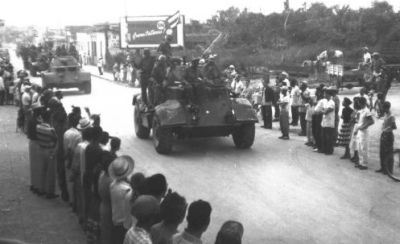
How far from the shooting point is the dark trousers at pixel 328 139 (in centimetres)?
1255

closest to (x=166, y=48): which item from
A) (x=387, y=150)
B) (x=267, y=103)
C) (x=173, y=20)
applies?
(x=267, y=103)

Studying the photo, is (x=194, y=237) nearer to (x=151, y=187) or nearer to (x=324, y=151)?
(x=151, y=187)

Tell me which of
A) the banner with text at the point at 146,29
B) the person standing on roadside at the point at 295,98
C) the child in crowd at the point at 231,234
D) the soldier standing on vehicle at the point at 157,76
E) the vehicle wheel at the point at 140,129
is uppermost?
the banner with text at the point at 146,29

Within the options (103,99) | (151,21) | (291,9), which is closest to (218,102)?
(103,99)

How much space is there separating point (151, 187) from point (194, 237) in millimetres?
987

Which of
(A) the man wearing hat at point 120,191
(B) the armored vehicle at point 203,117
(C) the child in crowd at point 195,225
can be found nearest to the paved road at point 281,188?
(B) the armored vehicle at point 203,117

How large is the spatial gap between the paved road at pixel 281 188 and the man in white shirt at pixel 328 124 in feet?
0.88

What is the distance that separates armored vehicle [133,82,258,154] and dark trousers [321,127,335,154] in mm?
1548

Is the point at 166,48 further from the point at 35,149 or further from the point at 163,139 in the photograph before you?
the point at 35,149

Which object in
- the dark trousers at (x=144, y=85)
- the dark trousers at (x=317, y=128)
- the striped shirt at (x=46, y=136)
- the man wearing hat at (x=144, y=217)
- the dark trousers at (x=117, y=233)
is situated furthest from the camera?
the dark trousers at (x=144, y=85)

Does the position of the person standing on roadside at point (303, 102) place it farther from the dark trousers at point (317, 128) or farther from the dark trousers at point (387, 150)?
the dark trousers at point (387, 150)

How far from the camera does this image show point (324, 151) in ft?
41.9

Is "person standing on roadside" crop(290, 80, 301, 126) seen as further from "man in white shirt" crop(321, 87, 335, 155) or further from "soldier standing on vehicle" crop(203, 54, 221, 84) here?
"man in white shirt" crop(321, 87, 335, 155)

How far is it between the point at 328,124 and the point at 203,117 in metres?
2.75
